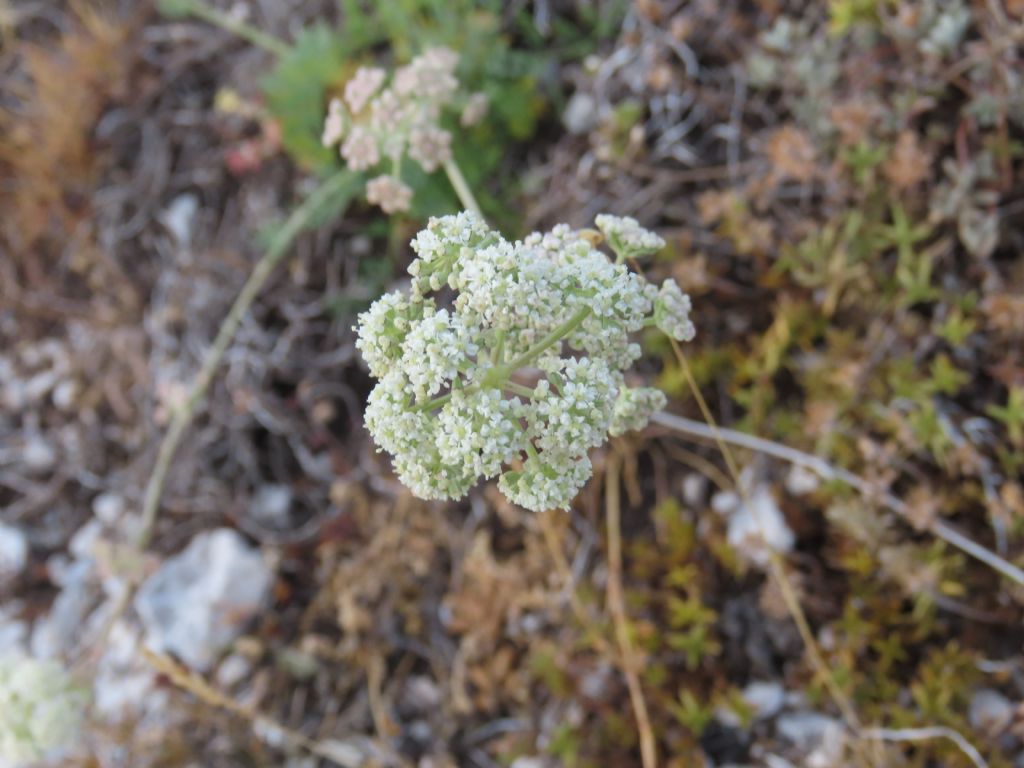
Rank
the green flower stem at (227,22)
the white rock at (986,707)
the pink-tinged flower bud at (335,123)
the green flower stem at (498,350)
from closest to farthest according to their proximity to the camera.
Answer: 1. the green flower stem at (498,350)
2. the white rock at (986,707)
3. the pink-tinged flower bud at (335,123)
4. the green flower stem at (227,22)

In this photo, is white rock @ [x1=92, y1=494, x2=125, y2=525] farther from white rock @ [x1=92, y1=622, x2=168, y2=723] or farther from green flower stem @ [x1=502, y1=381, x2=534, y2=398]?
green flower stem @ [x1=502, y1=381, x2=534, y2=398]

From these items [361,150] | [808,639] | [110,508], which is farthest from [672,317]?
[110,508]

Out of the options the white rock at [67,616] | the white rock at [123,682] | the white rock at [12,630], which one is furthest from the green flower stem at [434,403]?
the white rock at [12,630]

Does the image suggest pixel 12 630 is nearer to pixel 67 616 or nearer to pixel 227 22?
pixel 67 616

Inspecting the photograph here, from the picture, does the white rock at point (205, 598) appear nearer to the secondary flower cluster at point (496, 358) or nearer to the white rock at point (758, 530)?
the white rock at point (758, 530)

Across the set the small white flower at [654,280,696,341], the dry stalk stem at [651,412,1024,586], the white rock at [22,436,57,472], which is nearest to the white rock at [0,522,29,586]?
the white rock at [22,436,57,472]
